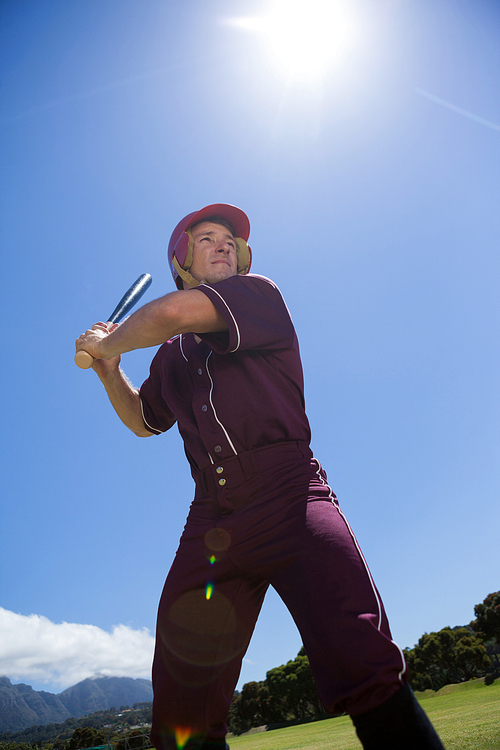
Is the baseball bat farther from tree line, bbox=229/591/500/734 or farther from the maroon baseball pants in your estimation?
tree line, bbox=229/591/500/734

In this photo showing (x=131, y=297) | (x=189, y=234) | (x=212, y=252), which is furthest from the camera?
(x=131, y=297)

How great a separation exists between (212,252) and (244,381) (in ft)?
3.53

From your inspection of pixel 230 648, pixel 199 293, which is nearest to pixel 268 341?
pixel 199 293

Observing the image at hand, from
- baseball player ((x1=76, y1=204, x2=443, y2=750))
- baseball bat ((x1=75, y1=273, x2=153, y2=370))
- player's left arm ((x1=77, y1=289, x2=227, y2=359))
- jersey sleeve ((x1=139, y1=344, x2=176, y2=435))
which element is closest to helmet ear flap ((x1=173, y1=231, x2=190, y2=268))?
jersey sleeve ((x1=139, y1=344, x2=176, y2=435))

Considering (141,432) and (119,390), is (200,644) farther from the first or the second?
(119,390)

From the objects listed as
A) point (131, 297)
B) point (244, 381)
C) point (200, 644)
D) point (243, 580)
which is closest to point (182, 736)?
point (200, 644)

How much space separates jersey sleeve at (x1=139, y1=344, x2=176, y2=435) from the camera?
9.23ft

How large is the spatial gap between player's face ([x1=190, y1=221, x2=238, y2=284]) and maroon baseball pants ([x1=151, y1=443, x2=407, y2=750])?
4.03ft

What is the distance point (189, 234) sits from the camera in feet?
9.33

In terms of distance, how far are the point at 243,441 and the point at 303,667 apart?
5315cm

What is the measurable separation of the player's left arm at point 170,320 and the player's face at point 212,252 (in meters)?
0.70

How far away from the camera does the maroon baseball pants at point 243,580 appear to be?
4.71 feet

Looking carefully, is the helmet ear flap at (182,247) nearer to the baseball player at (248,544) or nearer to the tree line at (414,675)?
the baseball player at (248,544)

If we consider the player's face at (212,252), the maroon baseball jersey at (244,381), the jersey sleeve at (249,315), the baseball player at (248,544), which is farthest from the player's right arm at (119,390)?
the jersey sleeve at (249,315)
